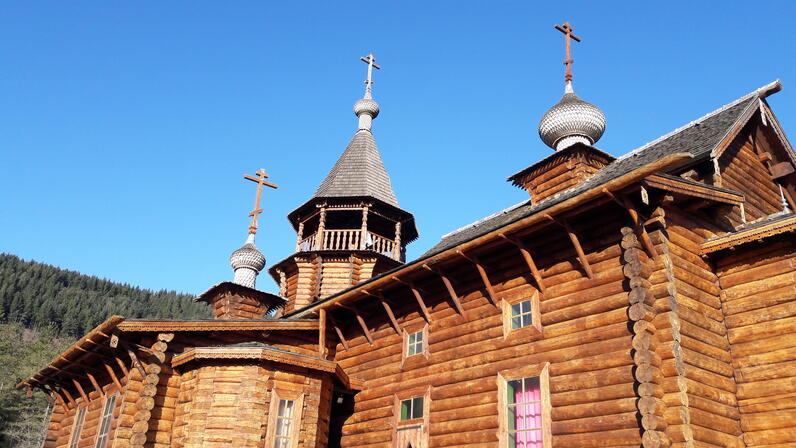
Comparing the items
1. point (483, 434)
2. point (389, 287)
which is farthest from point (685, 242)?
point (389, 287)

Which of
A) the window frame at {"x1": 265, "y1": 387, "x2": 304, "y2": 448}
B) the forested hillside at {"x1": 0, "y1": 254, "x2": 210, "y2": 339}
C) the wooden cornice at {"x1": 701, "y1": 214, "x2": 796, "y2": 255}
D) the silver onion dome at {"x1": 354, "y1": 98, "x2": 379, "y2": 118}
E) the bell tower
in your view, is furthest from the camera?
the forested hillside at {"x1": 0, "y1": 254, "x2": 210, "y2": 339}

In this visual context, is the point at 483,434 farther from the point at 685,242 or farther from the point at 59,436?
the point at 59,436

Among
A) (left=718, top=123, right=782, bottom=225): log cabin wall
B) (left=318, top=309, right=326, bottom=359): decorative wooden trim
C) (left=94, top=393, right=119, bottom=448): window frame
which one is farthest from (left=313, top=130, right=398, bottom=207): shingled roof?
(left=718, top=123, right=782, bottom=225): log cabin wall

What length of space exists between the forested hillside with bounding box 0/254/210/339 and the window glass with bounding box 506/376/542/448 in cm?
10187

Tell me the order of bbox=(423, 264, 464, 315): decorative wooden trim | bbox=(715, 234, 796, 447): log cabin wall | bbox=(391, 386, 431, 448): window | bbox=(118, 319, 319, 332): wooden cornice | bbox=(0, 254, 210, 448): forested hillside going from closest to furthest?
bbox=(715, 234, 796, 447): log cabin wall → bbox=(391, 386, 431, 448): window → bbox=(423, 264, 464, 315): decorative wooden trim → bbox=(118, 319, 319, 332): wooden cornice → bbox=(0, 254, 210, 448): forested hillside

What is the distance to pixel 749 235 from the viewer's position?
1147cm

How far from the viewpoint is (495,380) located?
41.5ft

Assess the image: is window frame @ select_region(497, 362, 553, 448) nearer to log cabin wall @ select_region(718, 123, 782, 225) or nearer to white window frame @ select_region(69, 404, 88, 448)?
log cabin wall @ select_region(718, 123, 782, 225)

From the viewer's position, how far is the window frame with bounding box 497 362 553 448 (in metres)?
11.4

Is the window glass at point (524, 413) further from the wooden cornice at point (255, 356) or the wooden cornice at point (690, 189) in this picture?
the wooden cornice at point (255, 356)

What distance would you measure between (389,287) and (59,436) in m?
12.3

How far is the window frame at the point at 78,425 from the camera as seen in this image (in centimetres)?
1875

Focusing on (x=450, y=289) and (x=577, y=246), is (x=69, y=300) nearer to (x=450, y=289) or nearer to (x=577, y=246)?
(x=450, y=289)

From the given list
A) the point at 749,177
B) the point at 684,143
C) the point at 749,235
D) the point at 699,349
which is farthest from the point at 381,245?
the point at 699,349
